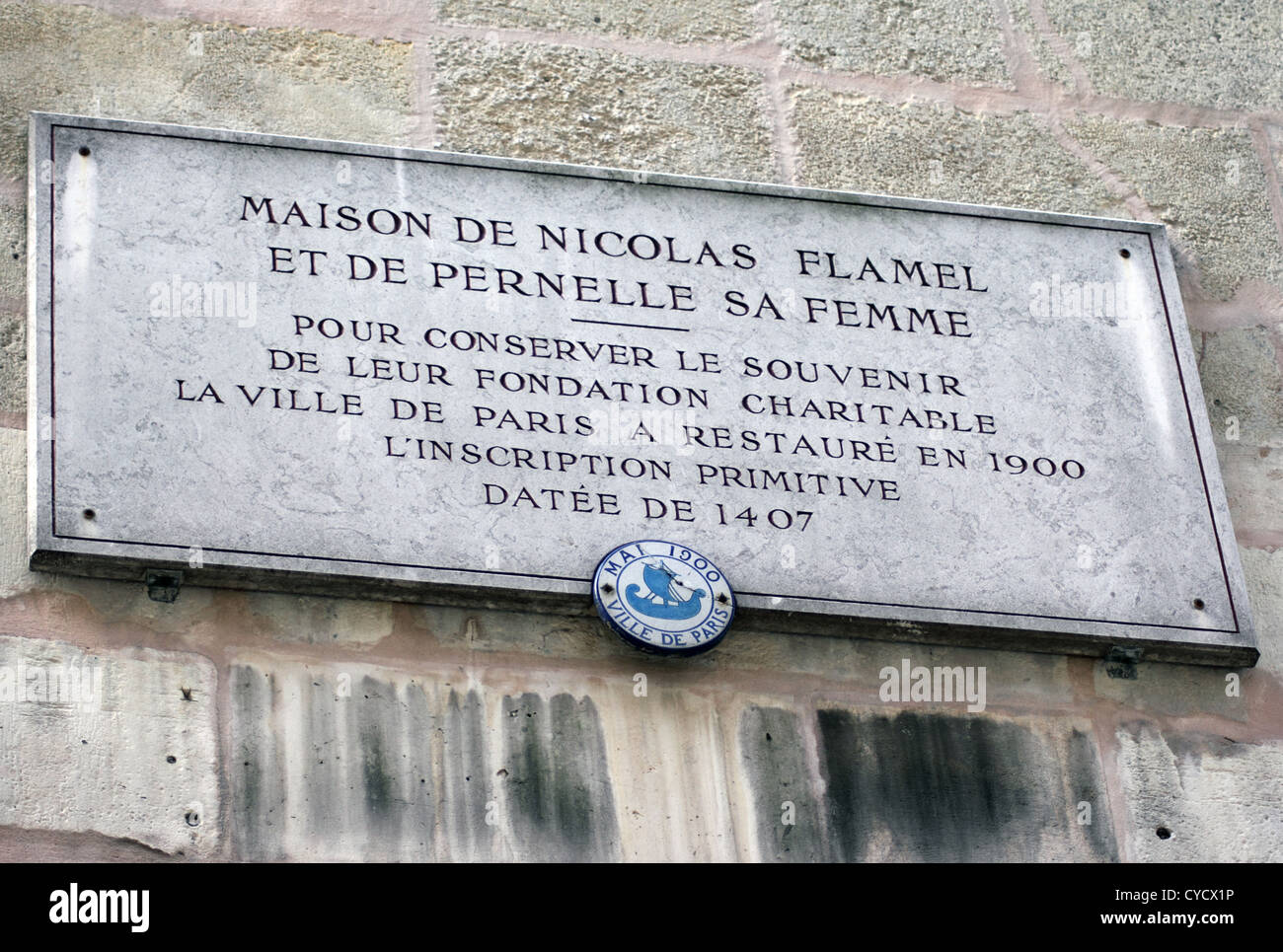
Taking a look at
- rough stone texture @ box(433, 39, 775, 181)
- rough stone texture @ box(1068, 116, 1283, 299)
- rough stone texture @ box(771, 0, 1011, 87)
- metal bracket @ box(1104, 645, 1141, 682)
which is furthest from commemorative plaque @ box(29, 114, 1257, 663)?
rough stone texture @ box(771, 0, 1011, 87)

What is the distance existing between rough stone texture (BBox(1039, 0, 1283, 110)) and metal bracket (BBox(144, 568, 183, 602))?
7.46 feet

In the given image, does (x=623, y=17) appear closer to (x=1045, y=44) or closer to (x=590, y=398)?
(x=1045, y=44)

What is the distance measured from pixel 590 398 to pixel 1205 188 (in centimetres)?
156

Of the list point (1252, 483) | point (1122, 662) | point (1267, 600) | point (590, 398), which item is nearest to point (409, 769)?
point (590, 398)

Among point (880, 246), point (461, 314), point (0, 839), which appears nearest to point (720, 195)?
point (880, 246)

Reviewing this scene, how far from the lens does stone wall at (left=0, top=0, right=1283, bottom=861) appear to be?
3783 mm

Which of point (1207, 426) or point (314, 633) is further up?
point (1207, 426)

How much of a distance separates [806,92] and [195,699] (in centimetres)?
189

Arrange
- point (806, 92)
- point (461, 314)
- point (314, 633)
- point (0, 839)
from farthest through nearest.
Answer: point (806, 92)
point (461, 314)
point (314, 633)
point (0, 839)

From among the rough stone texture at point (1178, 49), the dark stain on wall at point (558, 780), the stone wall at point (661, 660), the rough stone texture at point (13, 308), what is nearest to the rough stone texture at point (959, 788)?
the stone wall at point (661, 660)

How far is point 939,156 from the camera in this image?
4.83m

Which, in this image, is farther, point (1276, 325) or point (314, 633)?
point (1276, 325)

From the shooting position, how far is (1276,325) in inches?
187

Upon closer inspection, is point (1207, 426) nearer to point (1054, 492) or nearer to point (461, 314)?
point (1054, 492)
